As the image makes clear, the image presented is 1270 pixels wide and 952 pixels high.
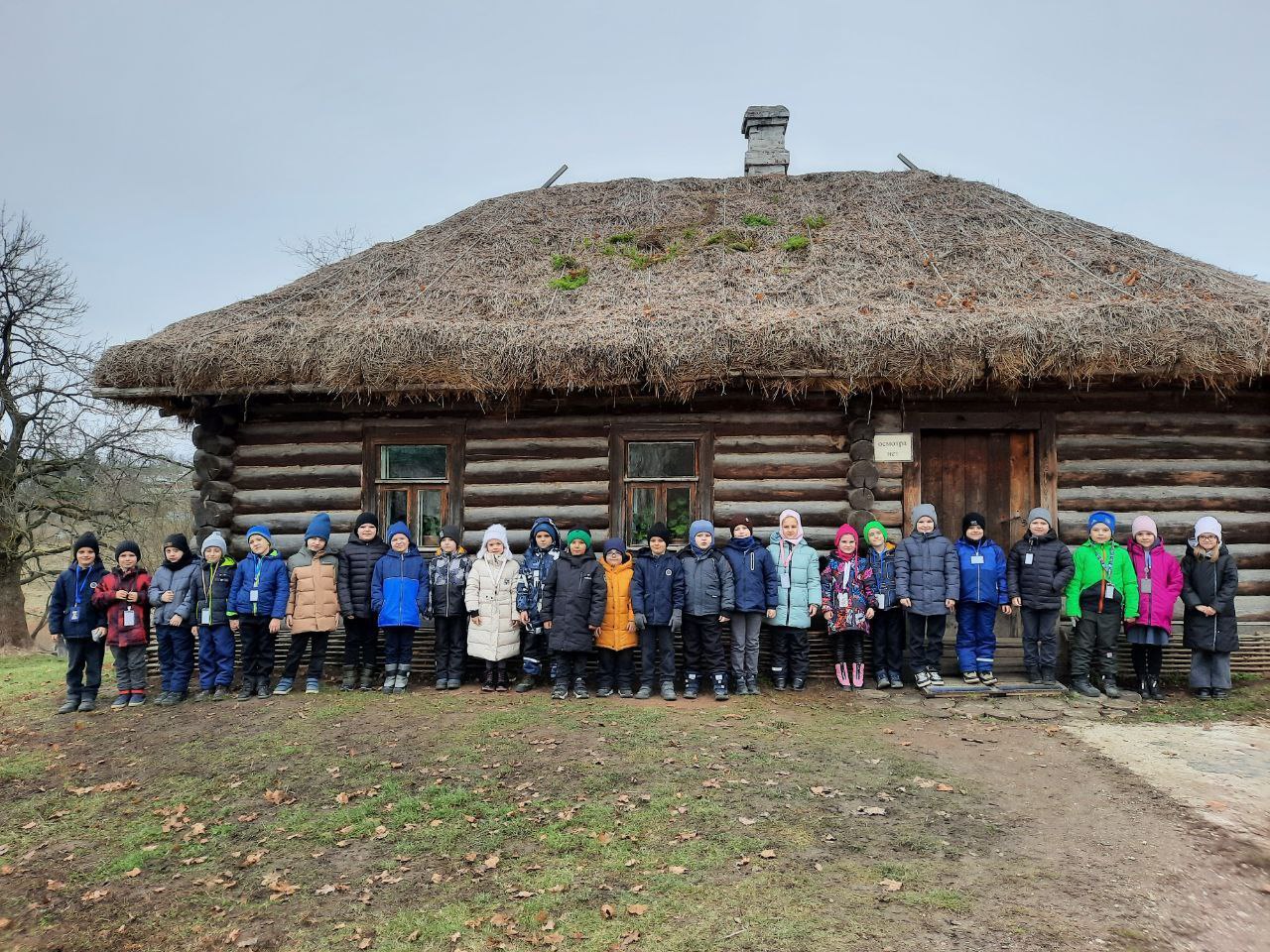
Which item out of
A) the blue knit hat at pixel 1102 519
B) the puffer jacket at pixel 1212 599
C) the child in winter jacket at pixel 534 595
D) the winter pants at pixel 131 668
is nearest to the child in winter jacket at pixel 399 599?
the child in winter jacket at pixel 534 595

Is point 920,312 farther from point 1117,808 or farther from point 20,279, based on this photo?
point 20,279

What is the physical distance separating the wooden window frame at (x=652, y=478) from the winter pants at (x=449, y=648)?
204cm

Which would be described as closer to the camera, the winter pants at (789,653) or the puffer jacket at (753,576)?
the puffer jacket at (753,576)

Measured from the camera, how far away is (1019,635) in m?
9.03

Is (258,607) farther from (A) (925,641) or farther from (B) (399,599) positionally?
(A) (925,641)

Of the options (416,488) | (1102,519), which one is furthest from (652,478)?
(1102,519)

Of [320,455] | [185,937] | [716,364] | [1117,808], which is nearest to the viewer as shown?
[185,937]

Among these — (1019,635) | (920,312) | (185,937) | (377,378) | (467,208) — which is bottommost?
(185,937)

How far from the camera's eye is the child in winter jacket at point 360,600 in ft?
27.3

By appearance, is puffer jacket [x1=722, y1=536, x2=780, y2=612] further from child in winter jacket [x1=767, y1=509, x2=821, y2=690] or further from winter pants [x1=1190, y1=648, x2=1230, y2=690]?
winter pants [x1=1190, y1=648, x2=1230, y2=690]

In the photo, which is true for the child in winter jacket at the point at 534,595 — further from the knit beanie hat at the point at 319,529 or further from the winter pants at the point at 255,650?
the winter pants at the point at 255,650

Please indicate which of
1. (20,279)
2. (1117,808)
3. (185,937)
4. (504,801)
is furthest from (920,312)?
(20,279)

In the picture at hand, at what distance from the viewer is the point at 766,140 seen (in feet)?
45.8

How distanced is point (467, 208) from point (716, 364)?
6.42 meters
